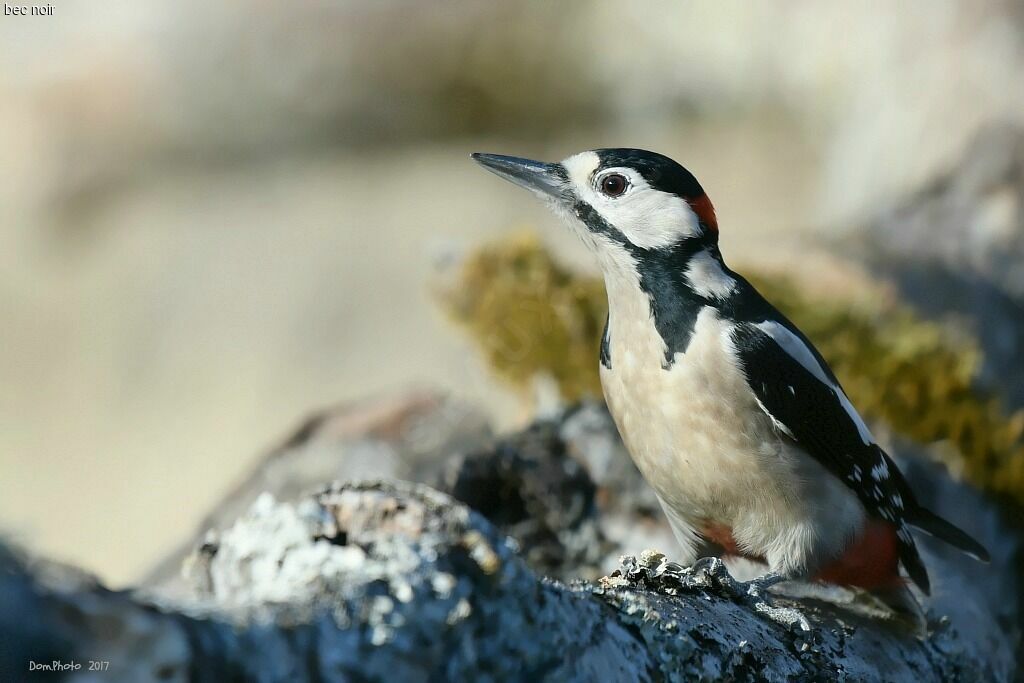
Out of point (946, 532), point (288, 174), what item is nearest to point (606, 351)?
point (946, 532)

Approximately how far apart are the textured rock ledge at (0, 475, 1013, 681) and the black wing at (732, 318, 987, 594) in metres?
0.50

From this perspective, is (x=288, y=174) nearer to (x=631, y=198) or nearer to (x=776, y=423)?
(x=631, y=198)

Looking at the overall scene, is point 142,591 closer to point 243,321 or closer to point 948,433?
point 948,433

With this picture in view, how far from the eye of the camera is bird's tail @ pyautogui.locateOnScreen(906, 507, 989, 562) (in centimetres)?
166

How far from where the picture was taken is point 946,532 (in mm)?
1666

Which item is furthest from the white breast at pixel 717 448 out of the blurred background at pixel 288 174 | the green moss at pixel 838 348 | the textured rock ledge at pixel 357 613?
the blurred background at pixel 288 174

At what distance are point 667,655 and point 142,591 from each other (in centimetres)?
55

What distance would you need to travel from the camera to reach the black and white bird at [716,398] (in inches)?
58.7

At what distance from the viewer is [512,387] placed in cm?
330

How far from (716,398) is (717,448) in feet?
0.23

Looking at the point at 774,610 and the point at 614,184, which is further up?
the point at 614,184

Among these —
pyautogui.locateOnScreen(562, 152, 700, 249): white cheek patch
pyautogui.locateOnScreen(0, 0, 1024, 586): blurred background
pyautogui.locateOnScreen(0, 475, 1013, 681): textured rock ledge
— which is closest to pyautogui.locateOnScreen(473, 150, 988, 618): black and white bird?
pyautogui.locateOnScreen(562, 152, 700, 249): white cheek patch

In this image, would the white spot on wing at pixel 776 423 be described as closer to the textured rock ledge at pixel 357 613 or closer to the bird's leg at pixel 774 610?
the bird's leg at pixel 774 610

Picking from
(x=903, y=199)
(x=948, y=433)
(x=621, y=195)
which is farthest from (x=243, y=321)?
(x=621, y=195)
